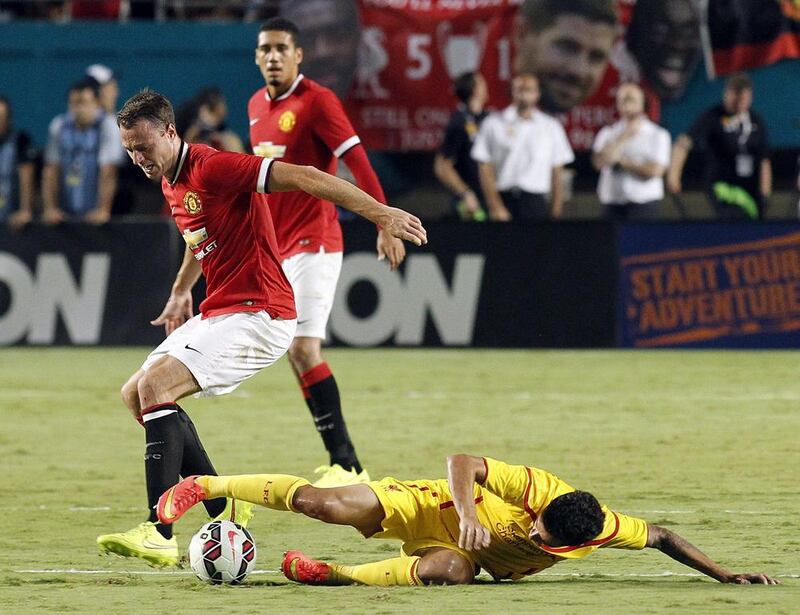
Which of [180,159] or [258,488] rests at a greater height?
[180,159]

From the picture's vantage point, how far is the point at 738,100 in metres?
15.9

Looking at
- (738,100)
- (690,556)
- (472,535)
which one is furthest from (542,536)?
(738,100)

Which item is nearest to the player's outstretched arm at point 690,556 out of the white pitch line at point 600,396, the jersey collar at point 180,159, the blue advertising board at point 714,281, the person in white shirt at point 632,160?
the jersey collar at point 180,159

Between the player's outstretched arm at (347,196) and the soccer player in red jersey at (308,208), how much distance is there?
2136 mm

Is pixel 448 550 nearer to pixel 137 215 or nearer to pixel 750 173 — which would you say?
pixel 750 173

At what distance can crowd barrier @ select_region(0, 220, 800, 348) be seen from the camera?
15.4 meters

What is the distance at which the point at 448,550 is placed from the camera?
6.36 meters

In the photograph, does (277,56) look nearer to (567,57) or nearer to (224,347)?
(224,347)

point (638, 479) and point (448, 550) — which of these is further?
point (638, 479)

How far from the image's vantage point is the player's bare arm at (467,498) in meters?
5.94

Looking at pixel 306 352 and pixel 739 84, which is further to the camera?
pixel 739 84

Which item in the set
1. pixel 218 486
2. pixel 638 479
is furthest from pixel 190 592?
pixel 638 479

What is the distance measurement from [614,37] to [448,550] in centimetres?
1260

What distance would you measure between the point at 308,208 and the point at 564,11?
966 centimetres
